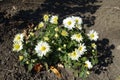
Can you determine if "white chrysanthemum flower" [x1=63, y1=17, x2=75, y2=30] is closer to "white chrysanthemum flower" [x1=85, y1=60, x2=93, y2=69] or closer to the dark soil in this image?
"white chrysanthemum flower" [x1=85, y1=60, x2=93, y2=69]

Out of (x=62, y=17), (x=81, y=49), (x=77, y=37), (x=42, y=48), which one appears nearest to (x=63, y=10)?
(x=62, y=17)

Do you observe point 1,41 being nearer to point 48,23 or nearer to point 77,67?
point 48,23

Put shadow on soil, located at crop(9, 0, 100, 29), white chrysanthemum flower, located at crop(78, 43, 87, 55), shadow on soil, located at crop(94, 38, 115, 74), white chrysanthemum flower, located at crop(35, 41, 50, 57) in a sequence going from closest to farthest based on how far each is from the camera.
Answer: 1. white chrysanthemum flower, located at crop(35, 41, 50, 57)
2. white chrysanthemum flower, located at crop(78, 43, 87, 55)
3. shadow on soil, located at crop(94, 38, 115, 74)
4. shadow on soil, located at crop(9, 0, 100, 29)

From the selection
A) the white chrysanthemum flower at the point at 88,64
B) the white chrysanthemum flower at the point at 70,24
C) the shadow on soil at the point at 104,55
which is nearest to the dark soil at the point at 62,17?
the shadow on soil at the point at 104,55

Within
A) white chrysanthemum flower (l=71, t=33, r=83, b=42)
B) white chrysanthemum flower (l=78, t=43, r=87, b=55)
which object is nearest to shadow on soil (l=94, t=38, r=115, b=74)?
white chrysanthemum flower (l=78, t=43, r=87, b=55)

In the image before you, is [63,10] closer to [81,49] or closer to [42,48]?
[81,49]

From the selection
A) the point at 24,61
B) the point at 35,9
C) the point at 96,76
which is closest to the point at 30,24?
the point at 35,9

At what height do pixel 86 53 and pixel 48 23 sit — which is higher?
pixel 48 23
